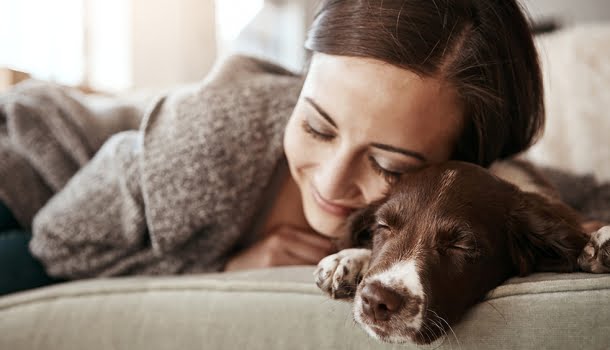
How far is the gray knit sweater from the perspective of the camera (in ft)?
5.47

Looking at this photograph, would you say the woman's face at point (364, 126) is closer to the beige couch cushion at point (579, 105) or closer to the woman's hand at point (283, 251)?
the woman's hand at point (283, 251)

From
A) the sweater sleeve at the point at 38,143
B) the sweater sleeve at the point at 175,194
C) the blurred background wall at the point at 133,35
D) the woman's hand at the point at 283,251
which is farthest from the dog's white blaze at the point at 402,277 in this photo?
the blurred background wall at the point at 133,35

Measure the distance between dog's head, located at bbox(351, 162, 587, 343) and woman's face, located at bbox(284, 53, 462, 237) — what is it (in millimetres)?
112

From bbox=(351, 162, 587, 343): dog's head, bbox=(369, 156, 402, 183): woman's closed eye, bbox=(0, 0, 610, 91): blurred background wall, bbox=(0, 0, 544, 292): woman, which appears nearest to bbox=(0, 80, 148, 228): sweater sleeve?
bbox=(0, 0, 544, 292): woman

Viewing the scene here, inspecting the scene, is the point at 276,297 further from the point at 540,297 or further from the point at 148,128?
the point at 148,128

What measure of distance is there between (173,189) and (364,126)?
0.67 meters

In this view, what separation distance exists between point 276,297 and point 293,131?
56 centimetres

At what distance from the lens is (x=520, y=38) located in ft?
4.96

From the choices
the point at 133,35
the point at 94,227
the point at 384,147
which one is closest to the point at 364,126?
the point at 384,147

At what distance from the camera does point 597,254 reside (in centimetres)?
107

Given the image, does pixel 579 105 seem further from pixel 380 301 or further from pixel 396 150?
pixel 380 301

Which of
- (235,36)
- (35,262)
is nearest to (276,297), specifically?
(35,262)

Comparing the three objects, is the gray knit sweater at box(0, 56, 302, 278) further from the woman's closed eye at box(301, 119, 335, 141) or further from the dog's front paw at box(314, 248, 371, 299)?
the dog's front paw at box(314, 248, 371, 299)

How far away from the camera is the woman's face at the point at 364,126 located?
4.41ft
